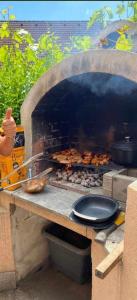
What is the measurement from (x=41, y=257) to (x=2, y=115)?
2371 mm

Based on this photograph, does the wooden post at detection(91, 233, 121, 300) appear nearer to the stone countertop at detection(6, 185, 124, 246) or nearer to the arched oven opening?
the stone countertop at detection(6, 185, 124, 246)

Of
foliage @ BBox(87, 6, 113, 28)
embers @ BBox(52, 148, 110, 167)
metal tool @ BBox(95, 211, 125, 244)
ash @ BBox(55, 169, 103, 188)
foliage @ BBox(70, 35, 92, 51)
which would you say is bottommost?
metal tool @ BBox(95, 211, 125, 244)

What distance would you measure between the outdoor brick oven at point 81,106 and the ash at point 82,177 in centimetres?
40

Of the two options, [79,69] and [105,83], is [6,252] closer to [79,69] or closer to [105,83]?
[79,69]

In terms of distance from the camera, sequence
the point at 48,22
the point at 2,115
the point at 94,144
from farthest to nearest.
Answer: the point at 48,22, the point at 94,144, the point at 2,115

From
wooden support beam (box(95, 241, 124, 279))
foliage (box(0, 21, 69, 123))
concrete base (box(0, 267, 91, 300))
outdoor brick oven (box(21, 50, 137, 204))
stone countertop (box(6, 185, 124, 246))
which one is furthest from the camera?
foliage (box(0, 21, 69, 123))

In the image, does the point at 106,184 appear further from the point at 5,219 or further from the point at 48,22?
the point at 48,22

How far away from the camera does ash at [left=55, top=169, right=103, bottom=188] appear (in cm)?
341

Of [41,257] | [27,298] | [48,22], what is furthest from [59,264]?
[48,22]

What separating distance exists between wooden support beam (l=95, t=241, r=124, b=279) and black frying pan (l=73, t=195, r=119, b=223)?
0.76m

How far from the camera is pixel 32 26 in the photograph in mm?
9836

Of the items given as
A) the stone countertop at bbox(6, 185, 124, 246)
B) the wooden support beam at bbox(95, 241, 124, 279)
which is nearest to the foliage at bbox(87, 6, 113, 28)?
the stone countertop at bbox(6, 185, 124, 246)

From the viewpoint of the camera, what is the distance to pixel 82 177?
3.59 metres

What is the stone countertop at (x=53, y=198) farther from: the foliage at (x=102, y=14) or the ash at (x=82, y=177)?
the foliage at (x=102, y=14)
